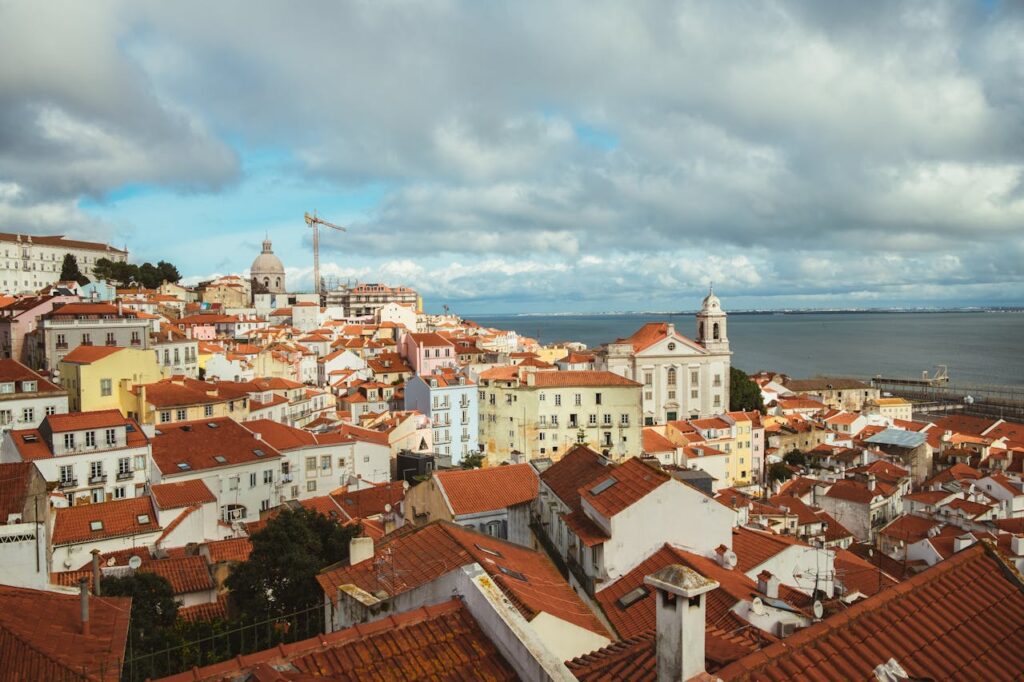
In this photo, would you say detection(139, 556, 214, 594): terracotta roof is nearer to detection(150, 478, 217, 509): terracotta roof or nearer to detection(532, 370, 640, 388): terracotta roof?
detection(150, 478, 217, 509): terracotta roof

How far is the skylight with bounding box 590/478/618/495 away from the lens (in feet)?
40.5

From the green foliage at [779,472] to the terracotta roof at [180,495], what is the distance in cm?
3864

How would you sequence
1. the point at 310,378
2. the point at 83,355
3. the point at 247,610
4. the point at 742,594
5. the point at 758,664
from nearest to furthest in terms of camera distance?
1. the point at 758,664
2. the point at 742,594
3. the point at 247,610
4. the point at 83,355
5. the point at 310,378

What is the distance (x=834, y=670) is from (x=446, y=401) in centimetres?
4010

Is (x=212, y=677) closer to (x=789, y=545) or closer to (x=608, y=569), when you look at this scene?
(x=608, y=569)

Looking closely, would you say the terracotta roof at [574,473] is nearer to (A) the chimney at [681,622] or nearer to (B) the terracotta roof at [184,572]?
(A) the chimney at [681,622]

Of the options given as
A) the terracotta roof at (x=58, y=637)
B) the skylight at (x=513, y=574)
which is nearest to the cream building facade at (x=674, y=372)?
the skylight at (x=513, y=574)

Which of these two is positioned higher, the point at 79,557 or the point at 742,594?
the point at 742,594

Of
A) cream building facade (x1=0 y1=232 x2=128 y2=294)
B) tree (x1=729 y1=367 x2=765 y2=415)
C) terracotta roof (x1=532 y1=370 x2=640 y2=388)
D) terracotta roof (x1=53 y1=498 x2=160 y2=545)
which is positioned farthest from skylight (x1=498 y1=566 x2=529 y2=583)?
cream building facade (x1=0 y1=232 x2=128 y2=294)

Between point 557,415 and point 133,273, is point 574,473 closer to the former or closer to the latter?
point 557,415

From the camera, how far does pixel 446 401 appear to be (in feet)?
145

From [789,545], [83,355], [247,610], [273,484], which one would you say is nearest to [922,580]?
[789,545]

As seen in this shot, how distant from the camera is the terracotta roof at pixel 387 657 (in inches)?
199

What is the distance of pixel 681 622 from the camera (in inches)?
182
